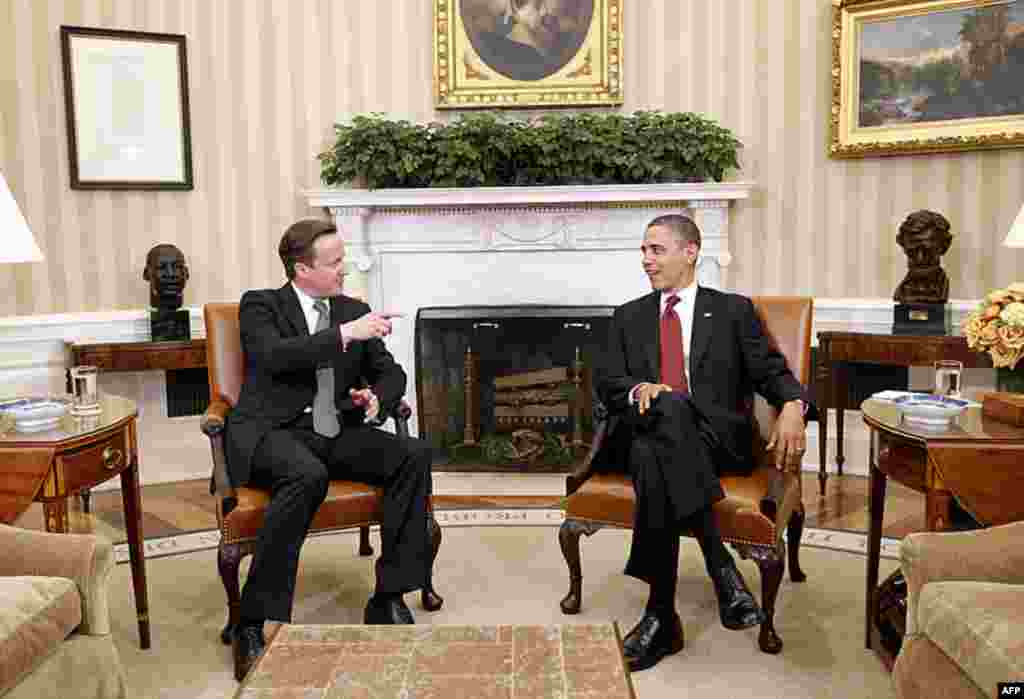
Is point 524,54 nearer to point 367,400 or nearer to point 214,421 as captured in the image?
point 367,400

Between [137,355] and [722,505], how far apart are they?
3284 millimetres

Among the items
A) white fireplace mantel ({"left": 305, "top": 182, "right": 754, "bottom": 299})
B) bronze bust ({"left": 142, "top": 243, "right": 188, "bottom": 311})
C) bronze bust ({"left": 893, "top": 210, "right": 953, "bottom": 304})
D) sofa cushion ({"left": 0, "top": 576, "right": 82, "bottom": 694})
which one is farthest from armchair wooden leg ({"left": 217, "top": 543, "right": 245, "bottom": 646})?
bronze bust ({"left": 893, "top": 210, "right": 953, "bottom": 304})

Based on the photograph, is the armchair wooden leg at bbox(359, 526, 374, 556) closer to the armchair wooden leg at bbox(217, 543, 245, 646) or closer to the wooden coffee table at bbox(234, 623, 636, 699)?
the armchair wooden leg at bbox(217, 543, 245, 646)

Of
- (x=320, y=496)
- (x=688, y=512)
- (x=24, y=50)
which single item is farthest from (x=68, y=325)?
(x=688, y=512)

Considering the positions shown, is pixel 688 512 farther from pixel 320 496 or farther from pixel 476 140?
pixel 476 140

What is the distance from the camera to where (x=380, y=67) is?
223 inches

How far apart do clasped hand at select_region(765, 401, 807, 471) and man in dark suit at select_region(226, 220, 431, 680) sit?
3.80 feet

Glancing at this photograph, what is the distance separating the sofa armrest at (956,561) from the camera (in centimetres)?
219

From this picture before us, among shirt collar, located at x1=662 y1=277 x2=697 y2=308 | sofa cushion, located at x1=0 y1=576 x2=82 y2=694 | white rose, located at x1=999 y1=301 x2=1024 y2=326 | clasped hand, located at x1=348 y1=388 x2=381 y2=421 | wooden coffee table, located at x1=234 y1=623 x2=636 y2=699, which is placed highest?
shirt collar, located at x1=662 y1=277 x2=697 y2=308

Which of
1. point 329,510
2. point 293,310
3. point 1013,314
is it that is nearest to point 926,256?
point 1013,314

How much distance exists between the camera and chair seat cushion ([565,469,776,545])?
2.95 metres

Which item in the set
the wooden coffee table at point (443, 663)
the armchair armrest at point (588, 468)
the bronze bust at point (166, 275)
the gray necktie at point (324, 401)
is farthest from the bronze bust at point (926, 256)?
the bronze bust at point (166, 275)

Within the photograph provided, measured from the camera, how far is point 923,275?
4812mm

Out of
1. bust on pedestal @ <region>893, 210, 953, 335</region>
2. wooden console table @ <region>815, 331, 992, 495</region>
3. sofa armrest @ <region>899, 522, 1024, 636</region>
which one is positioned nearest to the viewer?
sofa armrest @ <region>899, 522, 1024, 636</region>
